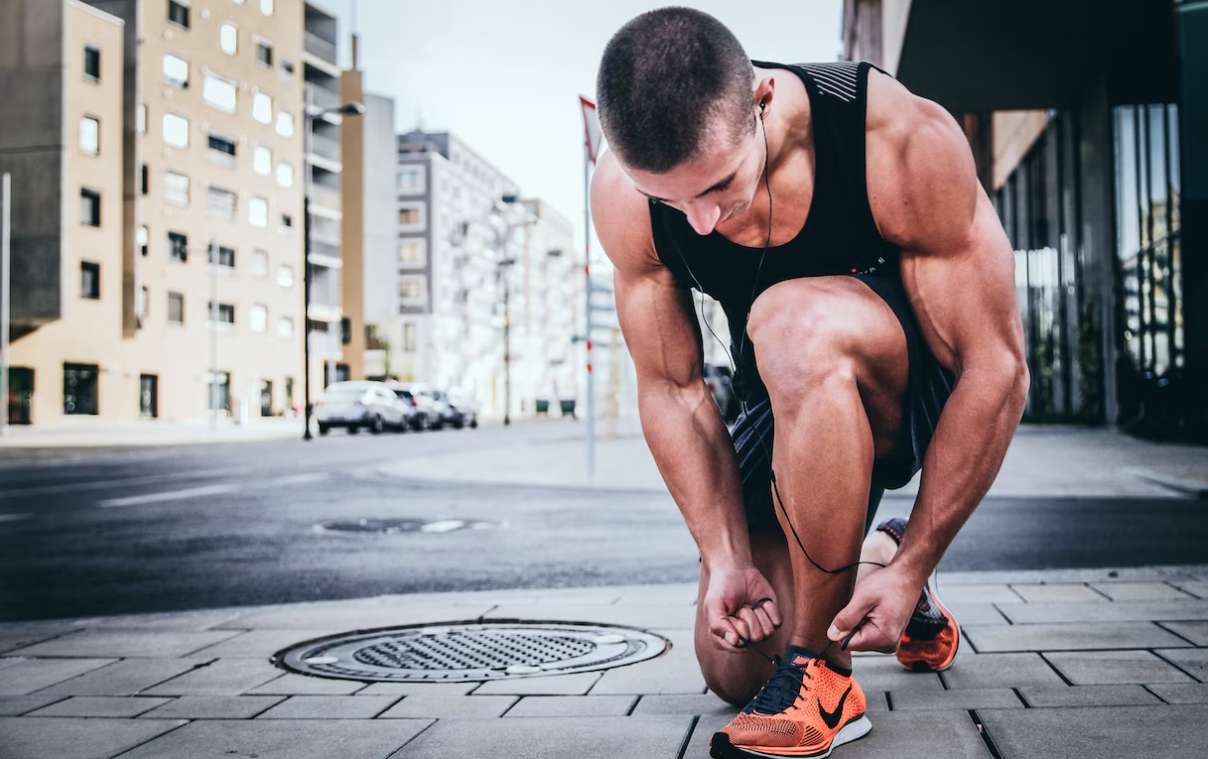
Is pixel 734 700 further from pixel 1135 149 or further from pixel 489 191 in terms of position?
pixel 489 191

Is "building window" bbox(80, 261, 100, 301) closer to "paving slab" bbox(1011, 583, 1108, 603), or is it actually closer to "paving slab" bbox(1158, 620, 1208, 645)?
"paving slab" bbox(1011, 583, 1108, 603)

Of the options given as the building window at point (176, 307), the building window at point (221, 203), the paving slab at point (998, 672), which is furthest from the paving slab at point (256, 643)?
the building window at point (221, 203)

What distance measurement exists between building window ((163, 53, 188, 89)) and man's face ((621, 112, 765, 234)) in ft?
158

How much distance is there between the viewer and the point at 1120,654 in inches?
129

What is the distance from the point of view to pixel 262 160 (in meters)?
53.5

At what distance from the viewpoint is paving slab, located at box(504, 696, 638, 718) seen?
277 centimetres

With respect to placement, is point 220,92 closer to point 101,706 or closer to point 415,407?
point 415,407

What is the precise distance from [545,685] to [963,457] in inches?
50.1

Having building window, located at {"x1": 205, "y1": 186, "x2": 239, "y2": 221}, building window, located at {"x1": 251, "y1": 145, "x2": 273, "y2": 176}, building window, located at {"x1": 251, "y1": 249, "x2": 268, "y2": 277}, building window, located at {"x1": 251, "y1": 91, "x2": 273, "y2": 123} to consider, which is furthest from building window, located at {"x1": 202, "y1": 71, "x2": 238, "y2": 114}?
building window, located at {"x1": 251, "y1": 249, "x2": 268, "y2": 277}

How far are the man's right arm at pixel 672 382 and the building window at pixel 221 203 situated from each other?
50.5 m

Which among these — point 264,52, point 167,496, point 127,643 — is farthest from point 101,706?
point 264,52

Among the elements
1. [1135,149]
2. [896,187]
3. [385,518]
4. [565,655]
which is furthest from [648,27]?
[1135,149]

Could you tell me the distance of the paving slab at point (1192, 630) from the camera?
11.3 feet

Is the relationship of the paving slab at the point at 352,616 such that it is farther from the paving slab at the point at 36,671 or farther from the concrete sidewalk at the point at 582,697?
the paving slab at the point at 36,671
